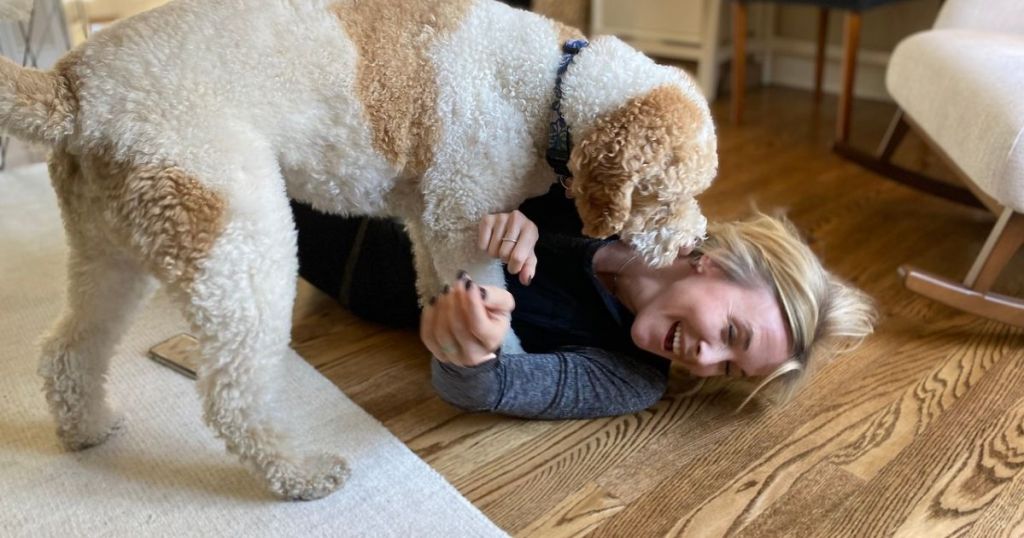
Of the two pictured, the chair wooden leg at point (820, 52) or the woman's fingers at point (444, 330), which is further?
the chair wooden leg at point (820, 52)

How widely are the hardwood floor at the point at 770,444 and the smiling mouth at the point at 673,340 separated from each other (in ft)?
0.43

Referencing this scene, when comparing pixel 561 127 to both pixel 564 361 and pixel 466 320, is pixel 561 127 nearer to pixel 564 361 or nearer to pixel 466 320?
pixel 466 320

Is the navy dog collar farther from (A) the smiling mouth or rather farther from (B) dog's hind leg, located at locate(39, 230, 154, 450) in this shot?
(B) dog's hind leg, located at locate(39, 230, 154, 450)

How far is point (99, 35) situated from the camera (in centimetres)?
91

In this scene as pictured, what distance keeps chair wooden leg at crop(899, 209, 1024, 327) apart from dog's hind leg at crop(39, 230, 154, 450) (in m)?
1.35

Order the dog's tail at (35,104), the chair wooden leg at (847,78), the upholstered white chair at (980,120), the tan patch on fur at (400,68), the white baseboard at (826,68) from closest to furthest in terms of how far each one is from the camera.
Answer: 1. the dog's tail at (35,104)
2. the tan patch on fur at (400,68)
3. the upholstered white chair at (980,120)
4. the chair wooden leg at (847,78)
5. the white baseboard at (826,68)

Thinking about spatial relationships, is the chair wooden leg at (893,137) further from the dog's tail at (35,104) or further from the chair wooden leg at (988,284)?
the dog's tail at (35,104)

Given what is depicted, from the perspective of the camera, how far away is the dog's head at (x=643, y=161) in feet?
3.02

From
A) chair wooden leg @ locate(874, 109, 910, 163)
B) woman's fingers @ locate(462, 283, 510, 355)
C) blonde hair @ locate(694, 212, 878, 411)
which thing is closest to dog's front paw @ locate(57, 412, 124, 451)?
woman's fingers @ locate(462, 283, 510, 355)

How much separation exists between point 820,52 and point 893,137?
943 millimetres

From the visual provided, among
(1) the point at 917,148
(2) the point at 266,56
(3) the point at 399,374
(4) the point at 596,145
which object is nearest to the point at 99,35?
(2) the point at 266,56

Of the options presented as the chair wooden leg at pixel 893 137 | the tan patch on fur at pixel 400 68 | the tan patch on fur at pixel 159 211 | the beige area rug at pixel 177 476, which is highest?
the tan patch on fur at pixel 400 68

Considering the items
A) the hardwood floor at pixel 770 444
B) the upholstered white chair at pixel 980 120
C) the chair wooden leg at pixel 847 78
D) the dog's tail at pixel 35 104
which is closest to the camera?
the dog's tail at pixel 35 104

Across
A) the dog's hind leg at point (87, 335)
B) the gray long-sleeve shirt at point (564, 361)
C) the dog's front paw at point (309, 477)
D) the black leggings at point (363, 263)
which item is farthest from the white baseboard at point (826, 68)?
the dog's hind leg at point (87, 335)
